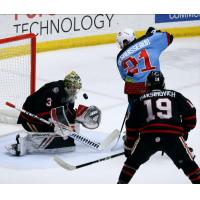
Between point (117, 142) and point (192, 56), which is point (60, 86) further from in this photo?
point (192, 56)

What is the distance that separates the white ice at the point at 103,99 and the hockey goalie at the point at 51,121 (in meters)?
0.06

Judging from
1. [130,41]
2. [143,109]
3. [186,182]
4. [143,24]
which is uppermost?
[143,24]

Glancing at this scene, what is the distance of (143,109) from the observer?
137 inches

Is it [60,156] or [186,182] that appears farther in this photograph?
[60,156]

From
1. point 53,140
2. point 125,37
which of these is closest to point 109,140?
point 53,140

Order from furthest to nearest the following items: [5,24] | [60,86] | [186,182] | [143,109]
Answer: [5,24], [60,86], [186,182], [143,109]

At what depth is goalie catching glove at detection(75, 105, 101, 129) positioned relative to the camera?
4508 mm

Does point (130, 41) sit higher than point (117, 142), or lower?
higher

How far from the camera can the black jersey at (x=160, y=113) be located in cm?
346

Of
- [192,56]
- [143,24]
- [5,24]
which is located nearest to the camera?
[5,24]

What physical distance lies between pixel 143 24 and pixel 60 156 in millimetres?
3951

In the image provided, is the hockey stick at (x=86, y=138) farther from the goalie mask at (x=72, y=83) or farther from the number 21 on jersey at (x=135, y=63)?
the number 21 on jersey at (x=135, y=63)

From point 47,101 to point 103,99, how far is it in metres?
1.45

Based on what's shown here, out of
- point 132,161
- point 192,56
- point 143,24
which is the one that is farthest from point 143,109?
point 143,24
